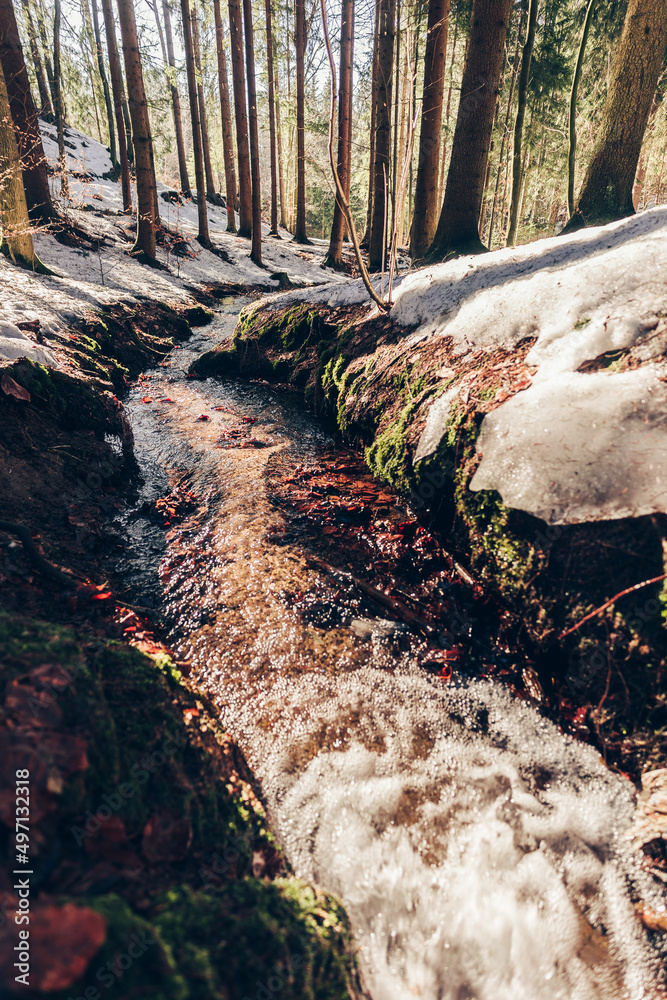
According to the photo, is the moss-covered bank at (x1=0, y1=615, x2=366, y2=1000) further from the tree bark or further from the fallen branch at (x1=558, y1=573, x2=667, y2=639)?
the tree bark

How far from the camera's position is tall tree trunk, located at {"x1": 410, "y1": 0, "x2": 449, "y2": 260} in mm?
7305

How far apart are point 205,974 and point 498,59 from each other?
9.87m

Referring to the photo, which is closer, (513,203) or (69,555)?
(69,555)

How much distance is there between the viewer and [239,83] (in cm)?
1362

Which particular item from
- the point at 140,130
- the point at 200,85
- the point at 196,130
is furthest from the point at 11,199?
the point at 200,85

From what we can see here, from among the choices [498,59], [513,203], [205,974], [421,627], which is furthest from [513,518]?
[513,203]

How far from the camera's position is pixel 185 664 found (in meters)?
2.73

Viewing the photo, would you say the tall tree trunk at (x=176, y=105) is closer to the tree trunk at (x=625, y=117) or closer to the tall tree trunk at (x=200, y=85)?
the tall tree trunk at (x=200, y=85)

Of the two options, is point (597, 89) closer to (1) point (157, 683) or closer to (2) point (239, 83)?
(2) point (239, 83)

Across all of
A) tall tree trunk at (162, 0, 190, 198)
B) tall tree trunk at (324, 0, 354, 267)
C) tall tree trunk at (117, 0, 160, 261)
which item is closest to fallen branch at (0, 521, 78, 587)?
tall tree trunk at (324, 0, 354, 267)

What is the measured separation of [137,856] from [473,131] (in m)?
9.03

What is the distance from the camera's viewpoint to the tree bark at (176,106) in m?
15.6

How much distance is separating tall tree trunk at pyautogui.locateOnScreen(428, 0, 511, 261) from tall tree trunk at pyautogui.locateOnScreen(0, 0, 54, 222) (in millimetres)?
7242

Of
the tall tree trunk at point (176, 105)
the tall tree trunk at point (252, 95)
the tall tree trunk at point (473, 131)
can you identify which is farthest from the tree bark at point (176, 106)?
the tall tree trunk at point (473, 131)
